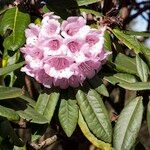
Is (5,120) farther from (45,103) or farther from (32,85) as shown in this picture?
(32,85)

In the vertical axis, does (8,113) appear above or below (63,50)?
below

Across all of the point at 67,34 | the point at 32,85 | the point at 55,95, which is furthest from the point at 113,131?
the point at 32,85

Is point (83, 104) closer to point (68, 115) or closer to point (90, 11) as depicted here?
point (68, 115)

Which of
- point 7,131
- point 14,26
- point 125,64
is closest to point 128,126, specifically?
point 125,64

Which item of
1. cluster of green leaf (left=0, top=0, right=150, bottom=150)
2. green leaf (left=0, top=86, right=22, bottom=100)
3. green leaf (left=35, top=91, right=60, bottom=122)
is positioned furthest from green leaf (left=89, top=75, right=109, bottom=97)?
green leaf (left=0, top=86, right=22, bottom=100)

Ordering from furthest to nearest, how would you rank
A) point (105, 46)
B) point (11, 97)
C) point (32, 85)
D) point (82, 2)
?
1. point (32, 85)
2. point (82, 2)
3. point (105, 46)
4. point (11, 97)

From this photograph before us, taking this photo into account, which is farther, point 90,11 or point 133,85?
point 90,11
